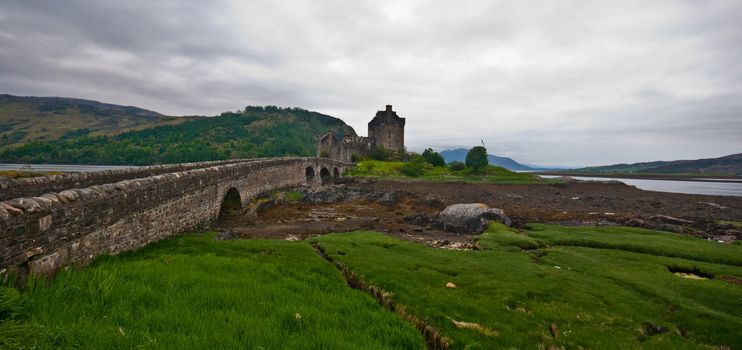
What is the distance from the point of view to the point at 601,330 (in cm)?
954

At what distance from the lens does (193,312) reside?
6727mm

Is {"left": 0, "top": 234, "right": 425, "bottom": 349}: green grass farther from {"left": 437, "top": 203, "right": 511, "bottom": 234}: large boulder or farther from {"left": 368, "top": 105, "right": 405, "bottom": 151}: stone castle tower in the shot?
{"left": 368, "top": 105, "right": 405, "bottom": 151}: stone castle tower

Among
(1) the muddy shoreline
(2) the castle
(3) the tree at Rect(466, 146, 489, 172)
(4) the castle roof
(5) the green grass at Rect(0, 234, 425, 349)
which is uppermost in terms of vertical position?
(4) the castle roof

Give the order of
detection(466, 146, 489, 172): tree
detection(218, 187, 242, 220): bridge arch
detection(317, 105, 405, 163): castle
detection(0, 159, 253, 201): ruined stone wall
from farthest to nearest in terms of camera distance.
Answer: detection(317, 105, 405, 163): castle
detection(466, 146, 489, 172): tree
detection(218, 187, 242, 220): bridge arch
detection(0, 159, 253, 201): ruined stone wall

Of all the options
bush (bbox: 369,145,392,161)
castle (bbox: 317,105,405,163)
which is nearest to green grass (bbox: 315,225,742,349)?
bush (bbox: 369,145,392,161)

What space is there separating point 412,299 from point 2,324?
8158 mm

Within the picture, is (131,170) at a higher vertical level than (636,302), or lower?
higher

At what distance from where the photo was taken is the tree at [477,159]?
306 ft

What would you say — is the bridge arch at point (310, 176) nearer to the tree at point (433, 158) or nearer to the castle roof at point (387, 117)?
the tree at point (433, 158)

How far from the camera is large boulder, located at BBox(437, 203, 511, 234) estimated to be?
25.6 metres

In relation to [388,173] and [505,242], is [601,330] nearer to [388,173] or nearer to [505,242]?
[505,242]

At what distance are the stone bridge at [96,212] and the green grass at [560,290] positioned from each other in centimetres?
691

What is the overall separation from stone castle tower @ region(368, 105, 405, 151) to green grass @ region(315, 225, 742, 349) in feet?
312

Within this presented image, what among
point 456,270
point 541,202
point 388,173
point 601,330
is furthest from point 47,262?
point 388,173
